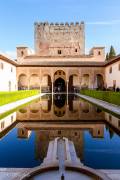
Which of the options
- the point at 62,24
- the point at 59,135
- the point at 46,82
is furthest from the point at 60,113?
the point at 62,24

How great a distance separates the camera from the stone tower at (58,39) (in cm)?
4731

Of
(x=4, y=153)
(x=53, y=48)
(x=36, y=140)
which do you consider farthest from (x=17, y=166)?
(x=53, y=48)

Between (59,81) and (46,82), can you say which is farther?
(59,81)

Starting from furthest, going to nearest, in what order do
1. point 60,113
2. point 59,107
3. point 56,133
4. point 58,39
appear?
point 58,39 < point 59,107 < point 60,113 < point 56,133

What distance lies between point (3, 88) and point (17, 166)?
78.1 feet

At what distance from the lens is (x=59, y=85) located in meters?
43.2

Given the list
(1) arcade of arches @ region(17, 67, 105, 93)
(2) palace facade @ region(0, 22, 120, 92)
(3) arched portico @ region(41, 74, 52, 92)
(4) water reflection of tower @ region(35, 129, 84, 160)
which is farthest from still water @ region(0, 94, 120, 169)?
(3) arched portico @ region(41, 74, 52, 92)

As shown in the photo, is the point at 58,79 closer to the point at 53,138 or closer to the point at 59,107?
the point at 59,107

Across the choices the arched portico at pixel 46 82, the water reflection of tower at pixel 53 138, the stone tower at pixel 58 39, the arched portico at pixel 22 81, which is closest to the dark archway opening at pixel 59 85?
the arched portico at pixel 46 82

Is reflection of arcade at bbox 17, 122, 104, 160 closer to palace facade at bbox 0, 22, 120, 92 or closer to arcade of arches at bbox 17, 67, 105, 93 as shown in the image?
palace facade at bbox 0, 22, 120, 92

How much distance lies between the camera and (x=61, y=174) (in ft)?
11.4

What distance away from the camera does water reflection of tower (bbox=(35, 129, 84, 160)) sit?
19.0 ft

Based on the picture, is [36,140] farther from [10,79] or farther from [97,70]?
[97,70]

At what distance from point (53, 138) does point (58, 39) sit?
4176 centimetres
